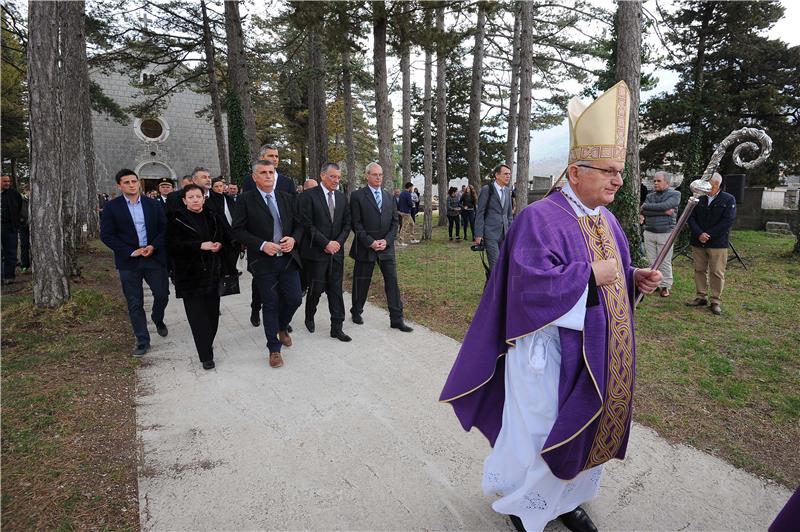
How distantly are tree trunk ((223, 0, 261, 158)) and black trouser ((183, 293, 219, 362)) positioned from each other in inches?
419

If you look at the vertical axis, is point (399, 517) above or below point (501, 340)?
below

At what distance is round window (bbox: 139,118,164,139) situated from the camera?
3538cm

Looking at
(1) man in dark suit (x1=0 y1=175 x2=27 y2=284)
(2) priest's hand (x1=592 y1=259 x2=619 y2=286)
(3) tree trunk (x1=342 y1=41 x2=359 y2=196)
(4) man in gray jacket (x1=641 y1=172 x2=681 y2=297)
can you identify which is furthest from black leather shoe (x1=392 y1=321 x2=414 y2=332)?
(3) tree trunk (x1=342 y1=41 x2=359 y2=196)

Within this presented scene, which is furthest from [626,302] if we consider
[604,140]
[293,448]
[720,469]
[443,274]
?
[443,274]

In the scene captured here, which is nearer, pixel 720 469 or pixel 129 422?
pixel 720 469

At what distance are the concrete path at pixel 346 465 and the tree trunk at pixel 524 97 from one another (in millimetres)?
8229

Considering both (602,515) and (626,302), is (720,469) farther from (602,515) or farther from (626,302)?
(626,302)

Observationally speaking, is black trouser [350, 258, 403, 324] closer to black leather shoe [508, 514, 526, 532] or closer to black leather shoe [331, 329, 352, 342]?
black leather shoe [331, 329, 352, 342]

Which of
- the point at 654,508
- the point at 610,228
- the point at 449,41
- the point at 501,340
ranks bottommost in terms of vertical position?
the point at 654,508

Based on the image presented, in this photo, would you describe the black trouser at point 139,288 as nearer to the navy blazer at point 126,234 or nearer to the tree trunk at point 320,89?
the navy blazer at point 126,234

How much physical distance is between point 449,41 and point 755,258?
9.45m

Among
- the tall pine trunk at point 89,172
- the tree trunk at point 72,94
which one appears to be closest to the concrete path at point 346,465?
the tree trunk at point 72,94

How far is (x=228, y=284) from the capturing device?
5.22 meters

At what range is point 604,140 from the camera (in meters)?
2.32
